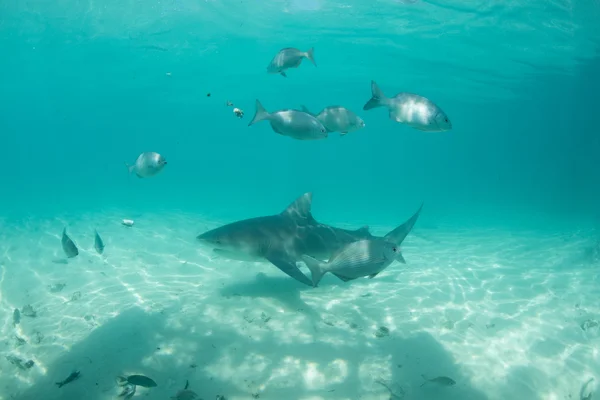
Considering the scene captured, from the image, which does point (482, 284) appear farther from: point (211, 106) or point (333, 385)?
point (211, 106)

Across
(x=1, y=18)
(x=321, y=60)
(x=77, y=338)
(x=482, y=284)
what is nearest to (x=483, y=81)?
(x=321, y=60)

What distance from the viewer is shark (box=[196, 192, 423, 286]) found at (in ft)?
19.1

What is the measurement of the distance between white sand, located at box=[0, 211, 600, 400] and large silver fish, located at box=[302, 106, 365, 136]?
3.52 metres

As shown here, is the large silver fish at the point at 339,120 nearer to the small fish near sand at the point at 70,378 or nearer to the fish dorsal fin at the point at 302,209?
the fish dorsal fin at the point at 302,209

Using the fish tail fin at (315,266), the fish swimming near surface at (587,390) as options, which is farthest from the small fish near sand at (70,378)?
A: the fish swimming near surface at (587,390)

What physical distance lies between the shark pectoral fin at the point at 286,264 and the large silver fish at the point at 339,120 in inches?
94.8

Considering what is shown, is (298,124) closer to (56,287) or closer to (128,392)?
(128,392)

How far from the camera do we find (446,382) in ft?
14.4

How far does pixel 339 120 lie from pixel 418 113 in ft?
4.50

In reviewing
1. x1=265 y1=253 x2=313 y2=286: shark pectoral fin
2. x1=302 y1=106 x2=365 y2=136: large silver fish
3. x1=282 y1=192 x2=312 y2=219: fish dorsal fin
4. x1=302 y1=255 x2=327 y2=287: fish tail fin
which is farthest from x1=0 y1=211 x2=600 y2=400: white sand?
x1=302 y1=106 x2=365 y2=136: large silver fish

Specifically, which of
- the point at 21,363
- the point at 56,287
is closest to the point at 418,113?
the point at 21,363

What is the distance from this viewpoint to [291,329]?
5.68 metres

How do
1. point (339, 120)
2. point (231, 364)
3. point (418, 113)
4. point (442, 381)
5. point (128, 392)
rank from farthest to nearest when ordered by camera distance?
point (339, 120), point (231, 364), point (442, 381), point (418, 113), point (128, 392)

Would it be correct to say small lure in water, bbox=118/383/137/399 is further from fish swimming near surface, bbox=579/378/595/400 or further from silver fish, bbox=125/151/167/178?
fish swimming near surface, bbox=579/378/595/400
